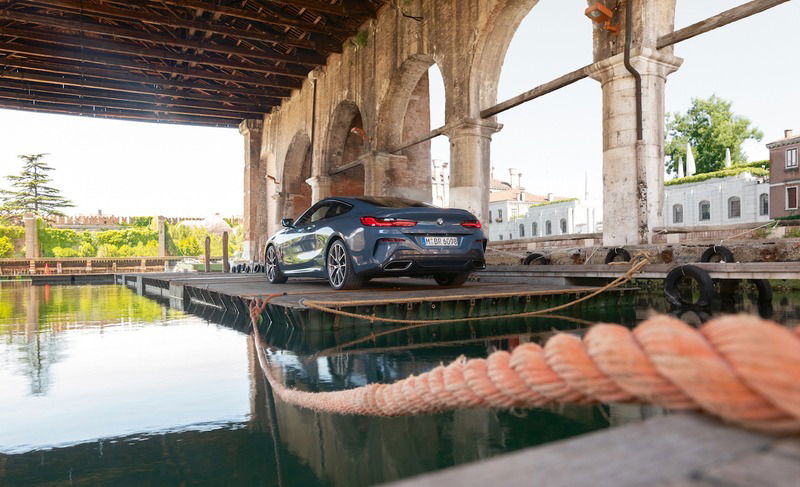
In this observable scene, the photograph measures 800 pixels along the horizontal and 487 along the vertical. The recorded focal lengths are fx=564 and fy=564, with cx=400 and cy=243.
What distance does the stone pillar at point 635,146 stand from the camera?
28.8ft

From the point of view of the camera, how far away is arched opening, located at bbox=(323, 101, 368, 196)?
1908 centimetres

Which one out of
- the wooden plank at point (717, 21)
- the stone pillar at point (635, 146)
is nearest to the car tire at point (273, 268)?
the stone pillar at point (635, 146)

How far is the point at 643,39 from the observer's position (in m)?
8.59

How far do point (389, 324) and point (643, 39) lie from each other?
6.14 metres

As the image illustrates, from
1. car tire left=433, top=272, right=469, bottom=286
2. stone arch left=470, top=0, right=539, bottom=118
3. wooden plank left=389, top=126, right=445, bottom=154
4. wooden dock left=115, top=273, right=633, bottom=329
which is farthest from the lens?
wooden plank left=389, top=126, right=445, bottom=154

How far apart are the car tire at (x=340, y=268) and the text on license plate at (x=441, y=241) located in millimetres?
972

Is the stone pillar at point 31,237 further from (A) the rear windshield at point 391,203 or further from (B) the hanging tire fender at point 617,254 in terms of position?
(B) the hanging tire fender at point 617,254

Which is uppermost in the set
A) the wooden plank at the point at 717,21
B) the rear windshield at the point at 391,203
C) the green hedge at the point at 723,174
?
the green hedge at the point at 723,174

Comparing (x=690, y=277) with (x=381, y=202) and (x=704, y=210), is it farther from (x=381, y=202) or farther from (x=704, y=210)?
(x=704, y=210)

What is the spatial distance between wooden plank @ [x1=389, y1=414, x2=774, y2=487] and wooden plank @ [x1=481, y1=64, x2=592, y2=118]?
947 centimetres

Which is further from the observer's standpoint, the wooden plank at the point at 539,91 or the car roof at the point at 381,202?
the wooden plank at the point at 539,91

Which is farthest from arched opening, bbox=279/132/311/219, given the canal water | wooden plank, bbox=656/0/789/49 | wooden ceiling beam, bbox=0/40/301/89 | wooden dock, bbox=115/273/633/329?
the canal water

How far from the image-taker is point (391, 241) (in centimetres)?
641

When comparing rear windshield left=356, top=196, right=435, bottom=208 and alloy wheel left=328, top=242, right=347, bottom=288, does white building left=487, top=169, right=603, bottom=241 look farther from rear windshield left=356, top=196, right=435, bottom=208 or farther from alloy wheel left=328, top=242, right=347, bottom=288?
alloy wheel left=328, top=242, right=347, bottom=288
